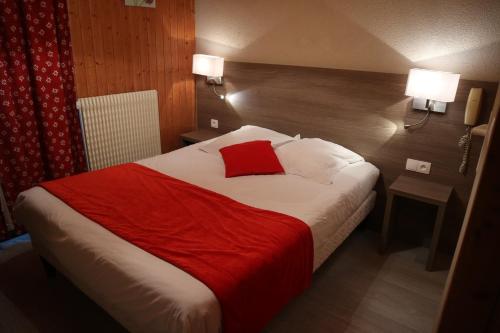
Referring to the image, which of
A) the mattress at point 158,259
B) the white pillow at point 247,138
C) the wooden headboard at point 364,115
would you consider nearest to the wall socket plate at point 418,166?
the wooden headboard at point 364,115

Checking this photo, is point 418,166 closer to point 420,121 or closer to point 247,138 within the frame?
point 420,121

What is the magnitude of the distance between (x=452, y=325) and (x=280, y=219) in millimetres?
1212

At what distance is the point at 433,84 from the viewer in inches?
90.6

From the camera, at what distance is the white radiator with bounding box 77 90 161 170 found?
119 inches

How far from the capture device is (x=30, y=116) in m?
2.65

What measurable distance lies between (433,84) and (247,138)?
1.51 m

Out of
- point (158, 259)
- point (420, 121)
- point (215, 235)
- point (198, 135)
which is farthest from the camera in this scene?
point (198, 135)

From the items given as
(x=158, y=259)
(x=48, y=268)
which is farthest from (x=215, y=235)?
(x=48, y=268)

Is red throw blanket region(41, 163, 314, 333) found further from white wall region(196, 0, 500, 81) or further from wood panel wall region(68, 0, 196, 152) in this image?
white wall region(196, 0, 500, 81)

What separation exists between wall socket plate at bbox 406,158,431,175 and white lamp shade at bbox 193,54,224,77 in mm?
1934

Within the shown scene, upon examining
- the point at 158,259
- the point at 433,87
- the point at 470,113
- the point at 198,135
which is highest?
the point at 433,87

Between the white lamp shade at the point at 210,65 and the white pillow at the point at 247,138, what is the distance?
2.25 feet

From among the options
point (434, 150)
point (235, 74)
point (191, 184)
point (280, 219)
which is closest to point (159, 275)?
point (280, 219)

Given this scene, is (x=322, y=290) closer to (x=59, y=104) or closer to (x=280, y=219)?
(x=280, y=219)
